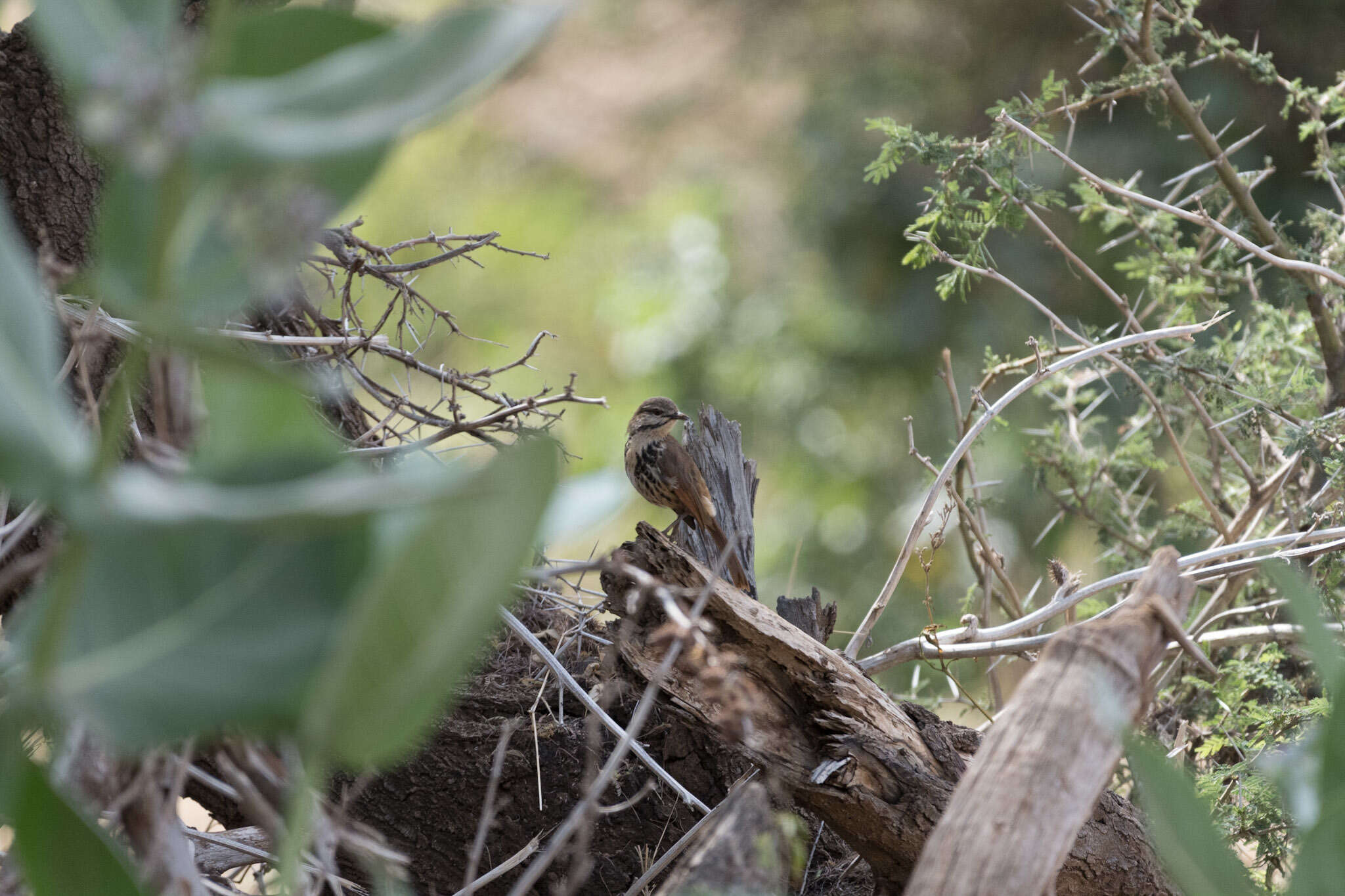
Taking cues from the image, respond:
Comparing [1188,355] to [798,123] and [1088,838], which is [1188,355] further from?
[798,123]

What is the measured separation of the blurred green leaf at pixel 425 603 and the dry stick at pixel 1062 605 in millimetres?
890

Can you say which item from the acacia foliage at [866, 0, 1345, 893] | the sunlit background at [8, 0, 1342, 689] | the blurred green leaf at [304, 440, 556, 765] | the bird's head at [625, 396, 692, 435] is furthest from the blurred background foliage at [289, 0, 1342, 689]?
the blurred green leaf at [304, 440, 556, 765]

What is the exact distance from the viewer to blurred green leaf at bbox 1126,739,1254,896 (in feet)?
1.49

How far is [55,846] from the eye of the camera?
1.50ft

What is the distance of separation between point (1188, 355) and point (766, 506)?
9.17 feet

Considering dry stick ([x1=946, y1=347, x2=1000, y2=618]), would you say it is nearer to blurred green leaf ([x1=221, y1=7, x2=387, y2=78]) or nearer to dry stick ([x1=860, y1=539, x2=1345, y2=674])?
dry stick ([x1=860, y1=539, x2=1345, y2=674])

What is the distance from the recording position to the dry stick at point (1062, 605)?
1145 mm

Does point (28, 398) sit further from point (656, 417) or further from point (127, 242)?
point (656, 417)

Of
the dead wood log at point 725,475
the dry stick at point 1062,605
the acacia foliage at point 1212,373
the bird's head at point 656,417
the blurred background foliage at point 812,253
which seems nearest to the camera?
the dry stick at point 1062,605

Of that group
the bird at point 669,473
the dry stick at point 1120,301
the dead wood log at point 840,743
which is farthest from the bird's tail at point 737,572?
the dry stick at point 1120,301

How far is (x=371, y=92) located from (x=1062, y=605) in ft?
3.39

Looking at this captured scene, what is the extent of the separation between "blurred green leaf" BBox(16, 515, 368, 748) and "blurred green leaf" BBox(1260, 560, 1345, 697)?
425 mm

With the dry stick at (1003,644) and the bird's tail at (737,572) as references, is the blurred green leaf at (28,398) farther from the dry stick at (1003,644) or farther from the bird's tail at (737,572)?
the bird's tail at (737,572)

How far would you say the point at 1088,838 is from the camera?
100 cm
